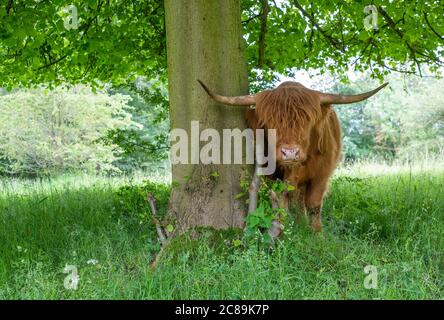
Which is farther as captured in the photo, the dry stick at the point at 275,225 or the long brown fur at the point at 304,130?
the long brown fur at the point at 304,130

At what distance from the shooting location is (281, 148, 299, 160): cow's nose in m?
5.00

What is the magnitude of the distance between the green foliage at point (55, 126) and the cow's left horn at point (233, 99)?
62.7 ft

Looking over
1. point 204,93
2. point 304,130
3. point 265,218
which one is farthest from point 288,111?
point 265,218

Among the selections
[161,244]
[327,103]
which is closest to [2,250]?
[161,244]

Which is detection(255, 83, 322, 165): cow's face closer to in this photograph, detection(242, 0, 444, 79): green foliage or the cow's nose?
the cow's nose

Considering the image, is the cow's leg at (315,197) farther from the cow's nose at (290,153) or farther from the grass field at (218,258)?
the cow's nose at (290,153)

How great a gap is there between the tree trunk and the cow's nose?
581mm

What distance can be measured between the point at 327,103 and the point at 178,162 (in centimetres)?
166

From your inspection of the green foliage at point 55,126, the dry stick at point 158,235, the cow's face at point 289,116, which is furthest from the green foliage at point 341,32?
the green foliage at point 55,126

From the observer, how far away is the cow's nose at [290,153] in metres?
5.00

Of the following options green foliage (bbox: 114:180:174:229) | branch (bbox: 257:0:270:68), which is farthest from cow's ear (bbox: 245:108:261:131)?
branch (bbox: 257:0:270:68)

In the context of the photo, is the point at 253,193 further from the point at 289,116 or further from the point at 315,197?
the point at 315,197

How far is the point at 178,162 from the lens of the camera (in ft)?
18.0

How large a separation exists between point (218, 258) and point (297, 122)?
1570 millimetres
